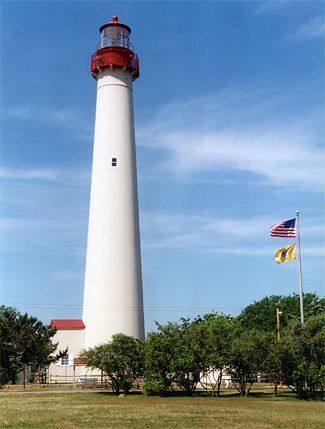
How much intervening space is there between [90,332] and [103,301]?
2.77m

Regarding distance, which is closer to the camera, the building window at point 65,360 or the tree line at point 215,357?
the tree line at point 215,357

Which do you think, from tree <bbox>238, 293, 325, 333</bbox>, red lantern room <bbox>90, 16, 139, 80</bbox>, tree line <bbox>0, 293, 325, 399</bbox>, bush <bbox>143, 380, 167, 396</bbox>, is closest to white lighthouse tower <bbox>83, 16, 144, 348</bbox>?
red lantern room <bbox>90, 16, 139, 80</bbox>

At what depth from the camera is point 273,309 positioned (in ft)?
233

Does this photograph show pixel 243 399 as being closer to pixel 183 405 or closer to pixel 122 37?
pixel 183 405

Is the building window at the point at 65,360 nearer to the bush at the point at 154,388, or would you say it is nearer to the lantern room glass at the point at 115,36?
the bush at the point at 154,388

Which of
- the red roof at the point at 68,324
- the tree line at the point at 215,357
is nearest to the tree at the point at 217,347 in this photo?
the tree line at the point at 215,357

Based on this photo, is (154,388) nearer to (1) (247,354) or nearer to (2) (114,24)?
(1) (247,354)

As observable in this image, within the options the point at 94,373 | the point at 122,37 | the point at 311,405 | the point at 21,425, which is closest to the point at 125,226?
the point at 94,373

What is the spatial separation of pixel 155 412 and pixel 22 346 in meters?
19.9

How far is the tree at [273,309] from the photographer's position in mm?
68494

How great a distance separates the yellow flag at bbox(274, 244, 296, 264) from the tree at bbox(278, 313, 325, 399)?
284 inches

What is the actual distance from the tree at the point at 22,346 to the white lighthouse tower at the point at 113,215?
3196mm

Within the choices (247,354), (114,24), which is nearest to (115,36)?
(114,24)

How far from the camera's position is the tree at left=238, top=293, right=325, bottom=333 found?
68494 mm
